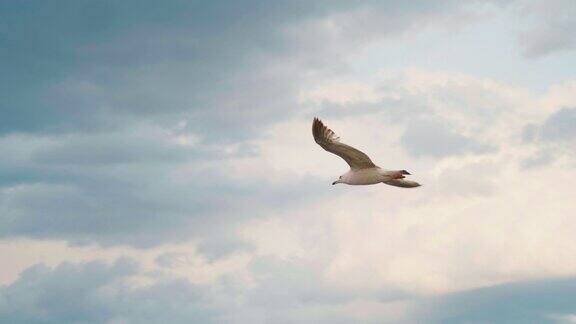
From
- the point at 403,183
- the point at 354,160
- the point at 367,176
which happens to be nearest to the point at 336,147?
the point at 354,160

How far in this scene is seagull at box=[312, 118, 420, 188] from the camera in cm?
9038

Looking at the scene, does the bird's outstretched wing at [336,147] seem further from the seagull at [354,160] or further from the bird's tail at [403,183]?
the bird's tail at [403,183]

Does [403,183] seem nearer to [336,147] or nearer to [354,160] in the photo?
[354,160]

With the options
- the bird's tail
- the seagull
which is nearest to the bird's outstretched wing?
the seagull

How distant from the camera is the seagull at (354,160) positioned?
90.4m

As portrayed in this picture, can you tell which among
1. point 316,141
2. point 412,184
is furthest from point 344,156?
point 412,184

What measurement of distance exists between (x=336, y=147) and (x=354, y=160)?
6.53 feet

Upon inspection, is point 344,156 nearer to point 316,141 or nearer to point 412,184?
point 316,141

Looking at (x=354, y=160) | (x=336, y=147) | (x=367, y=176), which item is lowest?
(x=367, y=176)

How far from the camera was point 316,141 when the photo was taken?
3617 inches

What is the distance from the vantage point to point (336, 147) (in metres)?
91.0

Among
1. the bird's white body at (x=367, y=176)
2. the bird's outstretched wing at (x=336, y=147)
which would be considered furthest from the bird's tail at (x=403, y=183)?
the bird's outstretched wing at (x=336, y=147)

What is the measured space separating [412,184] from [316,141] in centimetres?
1206

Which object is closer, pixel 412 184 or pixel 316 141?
pixel 316 141
